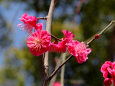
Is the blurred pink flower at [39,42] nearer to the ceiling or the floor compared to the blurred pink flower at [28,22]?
nearer to the floor

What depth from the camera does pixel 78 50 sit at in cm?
62

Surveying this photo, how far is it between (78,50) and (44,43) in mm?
77

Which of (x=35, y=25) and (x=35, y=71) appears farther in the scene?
(x=35, y=71)

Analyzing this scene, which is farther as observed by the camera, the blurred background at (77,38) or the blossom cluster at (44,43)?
the blurred background at (77,38)

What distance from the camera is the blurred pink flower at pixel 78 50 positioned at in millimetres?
604

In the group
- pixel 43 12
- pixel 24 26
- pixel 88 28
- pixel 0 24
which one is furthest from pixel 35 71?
pixel 24 26

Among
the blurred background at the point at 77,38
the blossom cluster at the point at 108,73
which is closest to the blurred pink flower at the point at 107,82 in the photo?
the blossom cluster at the point at 108,73

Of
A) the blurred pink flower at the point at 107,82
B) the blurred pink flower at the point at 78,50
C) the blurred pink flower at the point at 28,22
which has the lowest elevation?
the blurred pink flower at the point at 107,82

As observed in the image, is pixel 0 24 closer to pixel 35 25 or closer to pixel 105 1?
pixel 105 1

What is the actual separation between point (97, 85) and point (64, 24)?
5.28 feet

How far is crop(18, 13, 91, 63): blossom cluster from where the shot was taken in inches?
23.2

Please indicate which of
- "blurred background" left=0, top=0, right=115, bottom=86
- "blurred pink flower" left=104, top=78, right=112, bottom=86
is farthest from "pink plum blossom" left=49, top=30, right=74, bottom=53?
"blurred background" left=0, top=0, right=115, bottom=86

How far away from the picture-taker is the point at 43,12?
5219 mm

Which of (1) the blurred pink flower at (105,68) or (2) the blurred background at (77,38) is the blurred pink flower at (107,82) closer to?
(1) the blurred pink flower at (105,68)
